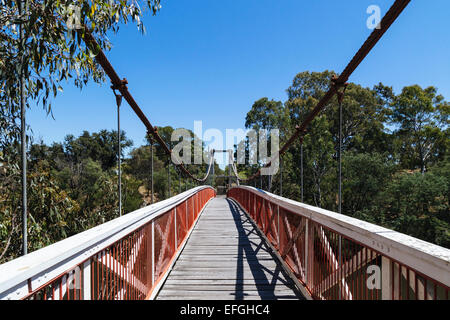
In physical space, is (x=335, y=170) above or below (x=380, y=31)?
below

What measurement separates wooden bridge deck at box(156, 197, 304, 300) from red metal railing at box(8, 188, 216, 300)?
225 mm

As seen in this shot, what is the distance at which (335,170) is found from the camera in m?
28.5

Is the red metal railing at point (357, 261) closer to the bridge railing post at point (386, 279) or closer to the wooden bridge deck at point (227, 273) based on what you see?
the bridge railing post at point (386, 279)

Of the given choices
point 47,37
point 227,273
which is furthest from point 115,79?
point 227,273

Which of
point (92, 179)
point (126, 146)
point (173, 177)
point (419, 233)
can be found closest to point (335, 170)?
point (419, 233)

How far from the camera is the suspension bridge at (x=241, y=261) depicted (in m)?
1.05

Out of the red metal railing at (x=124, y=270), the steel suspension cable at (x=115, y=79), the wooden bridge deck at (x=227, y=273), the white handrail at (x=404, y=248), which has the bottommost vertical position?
the wooden bridge deck at (x=227, y=273)

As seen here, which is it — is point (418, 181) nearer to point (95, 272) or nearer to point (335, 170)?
point (335, 170)

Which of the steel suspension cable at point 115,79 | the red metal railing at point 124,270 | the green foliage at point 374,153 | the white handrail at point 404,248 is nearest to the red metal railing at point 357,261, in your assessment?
the white handrail at point 404,248

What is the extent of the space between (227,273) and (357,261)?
6.21 ft

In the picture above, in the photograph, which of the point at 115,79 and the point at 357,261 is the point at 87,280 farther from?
the point at 115,79

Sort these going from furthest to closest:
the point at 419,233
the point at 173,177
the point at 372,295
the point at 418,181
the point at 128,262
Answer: the point at 173,177 < the point at 418,181 < the point at 419,233 < the point at 128,262 < the point at 372,295

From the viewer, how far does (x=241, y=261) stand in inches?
142
